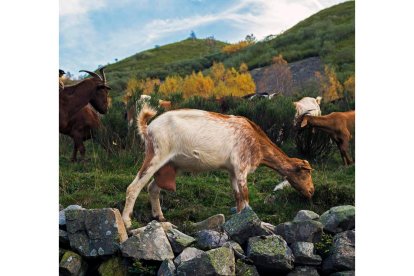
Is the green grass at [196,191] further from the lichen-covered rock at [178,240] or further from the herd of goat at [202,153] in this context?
the lichen-covered rock at [178,240]

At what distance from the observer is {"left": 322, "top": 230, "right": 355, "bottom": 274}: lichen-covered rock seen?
4.89m

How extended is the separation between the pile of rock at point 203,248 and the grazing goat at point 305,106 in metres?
2.31

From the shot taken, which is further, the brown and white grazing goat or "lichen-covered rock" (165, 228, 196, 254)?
the brown and white grazing goat

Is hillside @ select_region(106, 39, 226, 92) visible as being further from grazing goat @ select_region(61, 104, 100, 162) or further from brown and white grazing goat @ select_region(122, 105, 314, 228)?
brown and white grazing goat @ select_region(122, 105, 314, 228)

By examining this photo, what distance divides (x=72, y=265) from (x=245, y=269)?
1370 mm

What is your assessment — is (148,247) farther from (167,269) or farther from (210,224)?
(210,224)

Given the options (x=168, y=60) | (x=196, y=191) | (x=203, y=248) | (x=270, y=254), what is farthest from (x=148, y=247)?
(x=168, y=60)

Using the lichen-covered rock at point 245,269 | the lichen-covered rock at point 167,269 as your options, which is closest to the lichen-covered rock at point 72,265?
the lichen-covered rock at point 167,269

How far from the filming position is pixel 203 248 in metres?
4.96

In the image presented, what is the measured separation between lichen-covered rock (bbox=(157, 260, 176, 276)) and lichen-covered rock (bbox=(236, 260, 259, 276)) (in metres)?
0.49

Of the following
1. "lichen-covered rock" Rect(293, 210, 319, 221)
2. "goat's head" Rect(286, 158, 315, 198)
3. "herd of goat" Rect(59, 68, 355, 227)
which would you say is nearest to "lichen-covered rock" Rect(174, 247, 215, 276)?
"herd of goat" Rect(59, 68, 355, 227)

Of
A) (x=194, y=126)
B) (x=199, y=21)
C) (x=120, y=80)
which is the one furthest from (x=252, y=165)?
(x=120, y=80)
